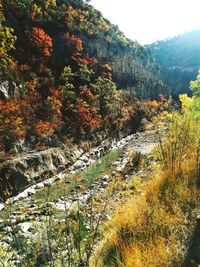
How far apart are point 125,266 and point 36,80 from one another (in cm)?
3103

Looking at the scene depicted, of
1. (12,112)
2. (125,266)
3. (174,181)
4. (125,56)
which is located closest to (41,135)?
(12,112)

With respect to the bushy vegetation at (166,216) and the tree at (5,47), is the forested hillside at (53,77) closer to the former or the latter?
the tree at (5,47)

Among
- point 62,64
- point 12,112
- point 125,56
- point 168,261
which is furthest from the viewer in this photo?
point 125,56

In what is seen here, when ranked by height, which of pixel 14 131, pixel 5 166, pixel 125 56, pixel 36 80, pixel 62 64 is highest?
pixel 125 56

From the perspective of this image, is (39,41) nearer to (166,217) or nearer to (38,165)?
(38,165)

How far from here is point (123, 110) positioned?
165 ft

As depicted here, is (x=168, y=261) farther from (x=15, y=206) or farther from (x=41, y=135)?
(x=41, y=135)

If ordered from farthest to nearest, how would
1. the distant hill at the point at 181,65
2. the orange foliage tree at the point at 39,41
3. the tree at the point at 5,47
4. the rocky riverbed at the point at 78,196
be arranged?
the distant hill at the point at 181,65 → the orange foliage tree at the point at 39,41 → the tree at the point at 5,47 → the rocky riverbed at the point at 78,196

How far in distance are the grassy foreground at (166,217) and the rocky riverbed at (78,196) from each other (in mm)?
797

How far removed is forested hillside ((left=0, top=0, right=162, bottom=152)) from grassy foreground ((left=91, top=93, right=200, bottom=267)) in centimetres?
1568

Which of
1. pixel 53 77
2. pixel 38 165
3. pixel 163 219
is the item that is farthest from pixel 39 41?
pixel 163 219

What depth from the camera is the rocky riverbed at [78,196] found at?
20.5ft

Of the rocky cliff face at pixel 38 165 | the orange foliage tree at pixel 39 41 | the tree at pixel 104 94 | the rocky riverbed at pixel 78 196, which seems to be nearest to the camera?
the rocky riverbed at pixel 78 196

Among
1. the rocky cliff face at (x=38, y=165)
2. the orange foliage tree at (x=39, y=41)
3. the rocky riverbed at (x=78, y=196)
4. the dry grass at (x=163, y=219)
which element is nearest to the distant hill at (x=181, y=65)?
the orange foliage tree at (x=39, y=41)
